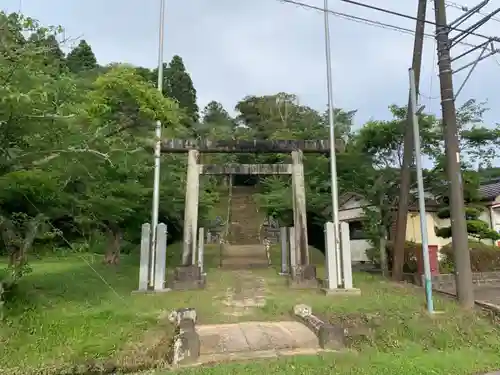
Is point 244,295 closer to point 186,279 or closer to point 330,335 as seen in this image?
point 186,279

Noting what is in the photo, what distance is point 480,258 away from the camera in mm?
13867

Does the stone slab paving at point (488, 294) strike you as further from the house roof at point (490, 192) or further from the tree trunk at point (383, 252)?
the house roof at point (490, 192)

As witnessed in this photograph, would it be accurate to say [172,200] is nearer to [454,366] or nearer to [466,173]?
[466,173]

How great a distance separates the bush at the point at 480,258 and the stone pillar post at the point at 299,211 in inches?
206

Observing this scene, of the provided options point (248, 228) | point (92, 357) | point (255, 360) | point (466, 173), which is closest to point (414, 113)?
point (466, 173)

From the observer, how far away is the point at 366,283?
39.2 feet

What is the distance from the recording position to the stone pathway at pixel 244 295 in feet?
28.6

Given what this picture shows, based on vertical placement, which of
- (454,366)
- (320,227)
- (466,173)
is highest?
(466,173)

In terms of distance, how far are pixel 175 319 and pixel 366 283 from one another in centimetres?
697

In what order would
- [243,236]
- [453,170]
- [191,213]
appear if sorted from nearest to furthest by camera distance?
[453,170] < [191,213] < [243,236]

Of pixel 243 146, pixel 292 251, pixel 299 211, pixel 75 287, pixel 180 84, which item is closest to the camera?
pixel 75 287

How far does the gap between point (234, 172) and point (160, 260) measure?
3.89 m

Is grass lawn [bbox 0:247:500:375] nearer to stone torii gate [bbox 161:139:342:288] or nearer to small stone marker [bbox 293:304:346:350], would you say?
small stone marker [bbox 293:304:346:350]

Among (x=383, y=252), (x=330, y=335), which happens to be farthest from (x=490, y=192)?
(x=330, y=335)
